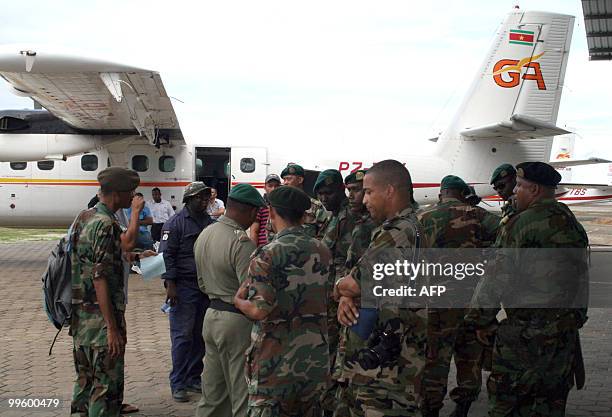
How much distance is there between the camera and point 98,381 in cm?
501

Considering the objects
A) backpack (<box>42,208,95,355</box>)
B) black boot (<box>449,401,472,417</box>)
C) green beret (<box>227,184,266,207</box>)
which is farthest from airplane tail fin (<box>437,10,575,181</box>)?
backpack (<box>42,208,95,355</box>)

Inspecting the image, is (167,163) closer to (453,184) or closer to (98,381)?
(453,184)

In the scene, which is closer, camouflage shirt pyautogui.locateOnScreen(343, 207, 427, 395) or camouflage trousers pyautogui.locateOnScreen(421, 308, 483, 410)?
camouflage shirt pyautogui.locateOnScreen(343, 207, 427, 395)

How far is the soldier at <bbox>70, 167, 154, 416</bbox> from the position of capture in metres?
4.96

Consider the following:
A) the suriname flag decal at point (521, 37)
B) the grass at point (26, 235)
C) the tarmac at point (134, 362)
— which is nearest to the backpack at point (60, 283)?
the tarmac at point (134, 362)

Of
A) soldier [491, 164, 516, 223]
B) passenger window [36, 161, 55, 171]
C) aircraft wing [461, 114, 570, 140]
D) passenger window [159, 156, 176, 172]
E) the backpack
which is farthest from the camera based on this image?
passenger window [36, 161, 55, 171]

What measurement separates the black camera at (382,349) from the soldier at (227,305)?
44.4 inches

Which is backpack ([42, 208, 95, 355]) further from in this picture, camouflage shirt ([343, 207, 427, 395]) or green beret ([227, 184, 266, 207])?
camouflage shirt ([343, 207, 427, 395])

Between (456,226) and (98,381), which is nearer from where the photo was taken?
(98,381)

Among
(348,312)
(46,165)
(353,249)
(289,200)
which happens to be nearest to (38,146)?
(46,165)

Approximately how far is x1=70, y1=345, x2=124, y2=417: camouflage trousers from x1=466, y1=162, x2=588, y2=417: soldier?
8.58ft

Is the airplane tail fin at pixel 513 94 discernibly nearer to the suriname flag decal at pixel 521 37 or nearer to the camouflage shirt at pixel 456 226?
the suriname flag decal at pixel 521 37

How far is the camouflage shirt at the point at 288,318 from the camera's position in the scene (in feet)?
12.9

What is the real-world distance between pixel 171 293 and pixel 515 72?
11.2 meters
